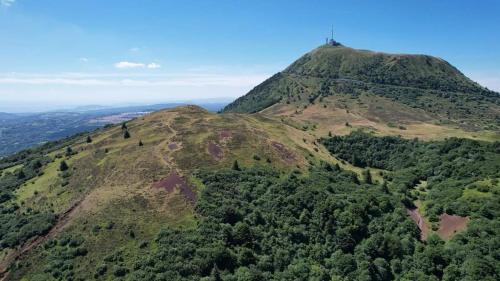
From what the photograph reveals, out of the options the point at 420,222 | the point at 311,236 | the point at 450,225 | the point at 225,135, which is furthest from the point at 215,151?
the point at 450,225

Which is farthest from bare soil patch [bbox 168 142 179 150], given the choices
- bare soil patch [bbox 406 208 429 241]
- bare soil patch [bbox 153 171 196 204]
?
bare soil patch [bbox 406 208 429 241]

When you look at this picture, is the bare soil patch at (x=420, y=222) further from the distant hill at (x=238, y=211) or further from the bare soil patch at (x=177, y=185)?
the bare soil patch at (x=177, y=185)

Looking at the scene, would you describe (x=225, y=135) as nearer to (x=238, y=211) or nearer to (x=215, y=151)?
(x=215, y=151)

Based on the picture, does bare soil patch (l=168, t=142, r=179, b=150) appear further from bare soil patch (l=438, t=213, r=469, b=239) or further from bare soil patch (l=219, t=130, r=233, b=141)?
bare soil patch (l=438, t=213, r=469, b=239)

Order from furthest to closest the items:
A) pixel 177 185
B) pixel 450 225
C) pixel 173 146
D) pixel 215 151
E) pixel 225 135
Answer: pixel 225 135, pixel 173 146, pixel 215 151, pixel 177 185, pixel 450 225

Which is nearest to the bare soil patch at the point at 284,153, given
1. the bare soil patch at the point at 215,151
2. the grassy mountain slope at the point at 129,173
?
the grassy mountain slope at the point at 129,173

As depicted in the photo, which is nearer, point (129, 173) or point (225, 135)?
point (129, 173)

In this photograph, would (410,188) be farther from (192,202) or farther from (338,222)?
(192,202)
